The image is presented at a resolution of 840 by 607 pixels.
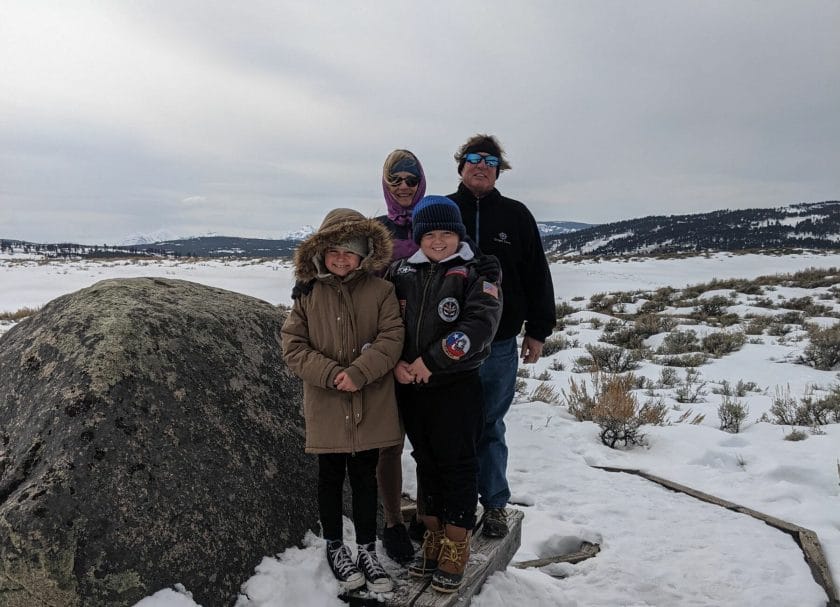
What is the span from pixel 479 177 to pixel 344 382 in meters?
1.42

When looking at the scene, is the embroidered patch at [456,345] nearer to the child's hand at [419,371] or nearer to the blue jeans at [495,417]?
the child's hand at [419,371]

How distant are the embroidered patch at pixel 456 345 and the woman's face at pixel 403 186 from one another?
943mm

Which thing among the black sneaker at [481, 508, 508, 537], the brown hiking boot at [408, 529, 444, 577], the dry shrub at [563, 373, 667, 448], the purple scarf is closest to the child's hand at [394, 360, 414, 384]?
the purple scarf

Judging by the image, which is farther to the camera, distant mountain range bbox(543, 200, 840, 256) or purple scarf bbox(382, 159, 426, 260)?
distant mountain range bbox(543, 200, 840, 256)

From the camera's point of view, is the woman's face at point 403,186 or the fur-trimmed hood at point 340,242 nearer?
the fur-trimmed hood at point 340,242

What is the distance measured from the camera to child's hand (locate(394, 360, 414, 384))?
2480 mm

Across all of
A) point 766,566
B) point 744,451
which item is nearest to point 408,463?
point 766,566

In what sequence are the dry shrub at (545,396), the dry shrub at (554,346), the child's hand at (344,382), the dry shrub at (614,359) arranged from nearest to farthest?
1. the child's hand at (344,382)
2. the dry shrub at (545,396)
3. the dry shrub at (614,359)
4. the dry shrub at (554,346)

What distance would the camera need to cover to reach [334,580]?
2.47 meters

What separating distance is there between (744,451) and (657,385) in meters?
3.07

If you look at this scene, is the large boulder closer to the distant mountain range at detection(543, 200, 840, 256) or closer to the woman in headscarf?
the woman in headscarf

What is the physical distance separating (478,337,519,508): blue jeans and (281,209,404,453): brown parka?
67cm

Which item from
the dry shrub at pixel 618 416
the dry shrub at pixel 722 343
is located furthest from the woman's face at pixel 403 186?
the dry shrub at pixel 722 343

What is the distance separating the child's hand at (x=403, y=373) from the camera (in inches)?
97.7
